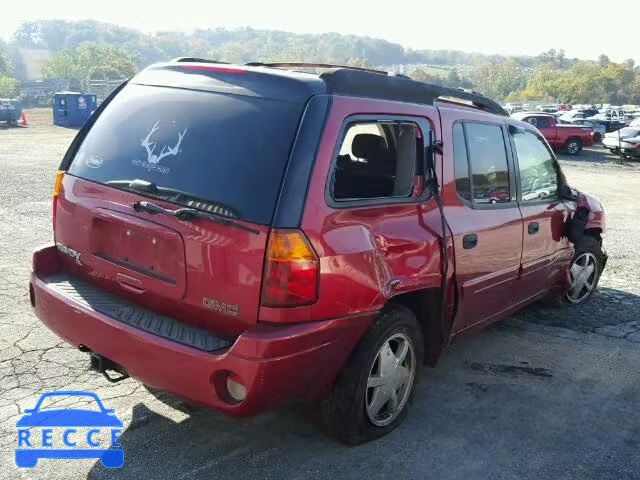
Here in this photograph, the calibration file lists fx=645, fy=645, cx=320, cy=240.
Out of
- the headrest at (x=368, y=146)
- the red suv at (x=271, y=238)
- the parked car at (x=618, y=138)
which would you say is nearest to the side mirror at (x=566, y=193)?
the red suv at (x=271, y=238)

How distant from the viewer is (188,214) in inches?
116

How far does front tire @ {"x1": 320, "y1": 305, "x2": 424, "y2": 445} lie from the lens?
324cm

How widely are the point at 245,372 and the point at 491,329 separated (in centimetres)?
316

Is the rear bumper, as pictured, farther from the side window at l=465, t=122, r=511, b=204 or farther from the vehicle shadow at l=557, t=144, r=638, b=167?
the vehicle shadow at l=557, t=144, r=638, b=167

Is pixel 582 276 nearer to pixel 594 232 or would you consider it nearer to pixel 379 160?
pixel 594 232

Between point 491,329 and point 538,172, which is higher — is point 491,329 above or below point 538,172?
below

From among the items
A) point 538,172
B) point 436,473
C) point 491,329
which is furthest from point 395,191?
point 491,329

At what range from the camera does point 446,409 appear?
3.91 metres

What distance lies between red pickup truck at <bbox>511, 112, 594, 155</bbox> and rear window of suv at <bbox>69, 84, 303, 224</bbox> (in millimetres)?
23638

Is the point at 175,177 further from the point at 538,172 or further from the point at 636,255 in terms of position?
the point at 636,255

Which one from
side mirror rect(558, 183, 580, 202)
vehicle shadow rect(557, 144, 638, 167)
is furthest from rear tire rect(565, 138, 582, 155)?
side mirror rect(558, 183, 580, 202)

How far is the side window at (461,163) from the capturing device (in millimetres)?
3891

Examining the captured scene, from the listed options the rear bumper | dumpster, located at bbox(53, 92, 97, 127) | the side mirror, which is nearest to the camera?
the rear bumper

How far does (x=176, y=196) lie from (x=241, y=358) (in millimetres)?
853
